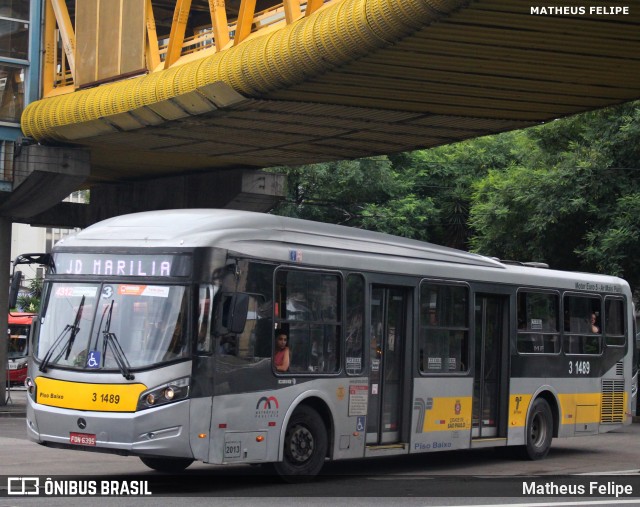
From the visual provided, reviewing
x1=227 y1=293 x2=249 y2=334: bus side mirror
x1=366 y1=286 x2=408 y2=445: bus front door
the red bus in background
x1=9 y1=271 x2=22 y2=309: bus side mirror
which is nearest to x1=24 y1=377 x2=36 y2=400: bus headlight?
x1=9 y1=271 x2=22 y2=309: bus side mirror

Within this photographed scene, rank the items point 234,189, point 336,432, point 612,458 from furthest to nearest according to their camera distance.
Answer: point 234,189
point 612,458
point 336,432

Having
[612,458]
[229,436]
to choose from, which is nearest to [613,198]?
[612,458]

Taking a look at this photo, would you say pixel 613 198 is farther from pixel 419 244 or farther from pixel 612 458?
Result: pixel 419 244

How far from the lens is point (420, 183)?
4816 cm

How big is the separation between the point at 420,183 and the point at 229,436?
119ft

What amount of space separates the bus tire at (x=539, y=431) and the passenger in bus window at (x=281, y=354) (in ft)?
19.1

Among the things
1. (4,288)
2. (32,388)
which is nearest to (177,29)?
(4,288)

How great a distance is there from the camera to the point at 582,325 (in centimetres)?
1922

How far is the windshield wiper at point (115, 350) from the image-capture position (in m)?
12.2

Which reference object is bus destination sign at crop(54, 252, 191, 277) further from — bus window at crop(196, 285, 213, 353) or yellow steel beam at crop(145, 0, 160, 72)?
yellow steel beam at crop(145, 0, 160, 72)

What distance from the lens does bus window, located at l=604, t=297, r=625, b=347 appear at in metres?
19.9

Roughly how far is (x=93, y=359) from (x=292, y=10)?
816 centimetres

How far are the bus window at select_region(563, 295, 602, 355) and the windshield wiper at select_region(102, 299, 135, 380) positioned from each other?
28.3ft

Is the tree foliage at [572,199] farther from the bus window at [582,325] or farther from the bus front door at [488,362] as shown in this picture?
the bus front door at [488,362]
